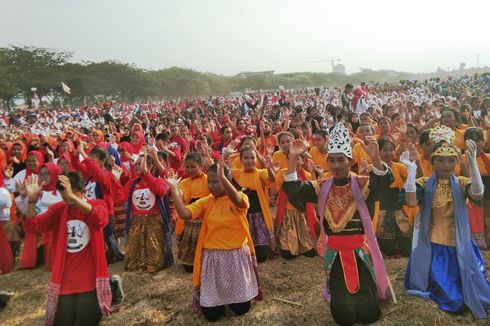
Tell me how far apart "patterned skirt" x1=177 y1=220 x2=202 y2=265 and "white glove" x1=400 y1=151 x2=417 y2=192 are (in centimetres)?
297

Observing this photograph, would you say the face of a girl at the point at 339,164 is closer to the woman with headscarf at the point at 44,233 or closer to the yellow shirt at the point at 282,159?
the yellow shirt at the point at 282,159

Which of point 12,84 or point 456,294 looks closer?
point 456,294

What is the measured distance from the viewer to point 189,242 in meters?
5.82

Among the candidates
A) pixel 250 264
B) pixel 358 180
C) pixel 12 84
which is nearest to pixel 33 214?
pixel 250 264

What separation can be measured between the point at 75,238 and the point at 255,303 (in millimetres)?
2095

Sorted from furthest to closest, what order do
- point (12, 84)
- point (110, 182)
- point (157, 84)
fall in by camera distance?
point (157, 84) → point (12, 84) → point (110, 182)

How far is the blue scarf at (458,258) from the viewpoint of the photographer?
390 cm

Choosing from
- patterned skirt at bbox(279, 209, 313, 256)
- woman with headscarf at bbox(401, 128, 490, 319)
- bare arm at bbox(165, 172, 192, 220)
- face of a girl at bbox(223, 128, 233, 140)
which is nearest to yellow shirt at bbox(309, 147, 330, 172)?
patterned skirt at bbox(279, 209, 313, 256)

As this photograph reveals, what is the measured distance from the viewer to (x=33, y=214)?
394 cm

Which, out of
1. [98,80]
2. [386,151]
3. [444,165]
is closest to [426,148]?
[386,151]

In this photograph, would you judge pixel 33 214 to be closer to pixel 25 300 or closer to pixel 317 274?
pixel 25 300

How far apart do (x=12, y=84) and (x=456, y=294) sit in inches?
1774

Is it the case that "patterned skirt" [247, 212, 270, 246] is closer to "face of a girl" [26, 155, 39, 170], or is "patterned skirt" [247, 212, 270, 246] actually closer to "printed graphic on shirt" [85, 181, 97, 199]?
"printed graphic on shirt" [85, 181, 97, 199]

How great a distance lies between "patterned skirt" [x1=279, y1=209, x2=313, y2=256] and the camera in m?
6.00
